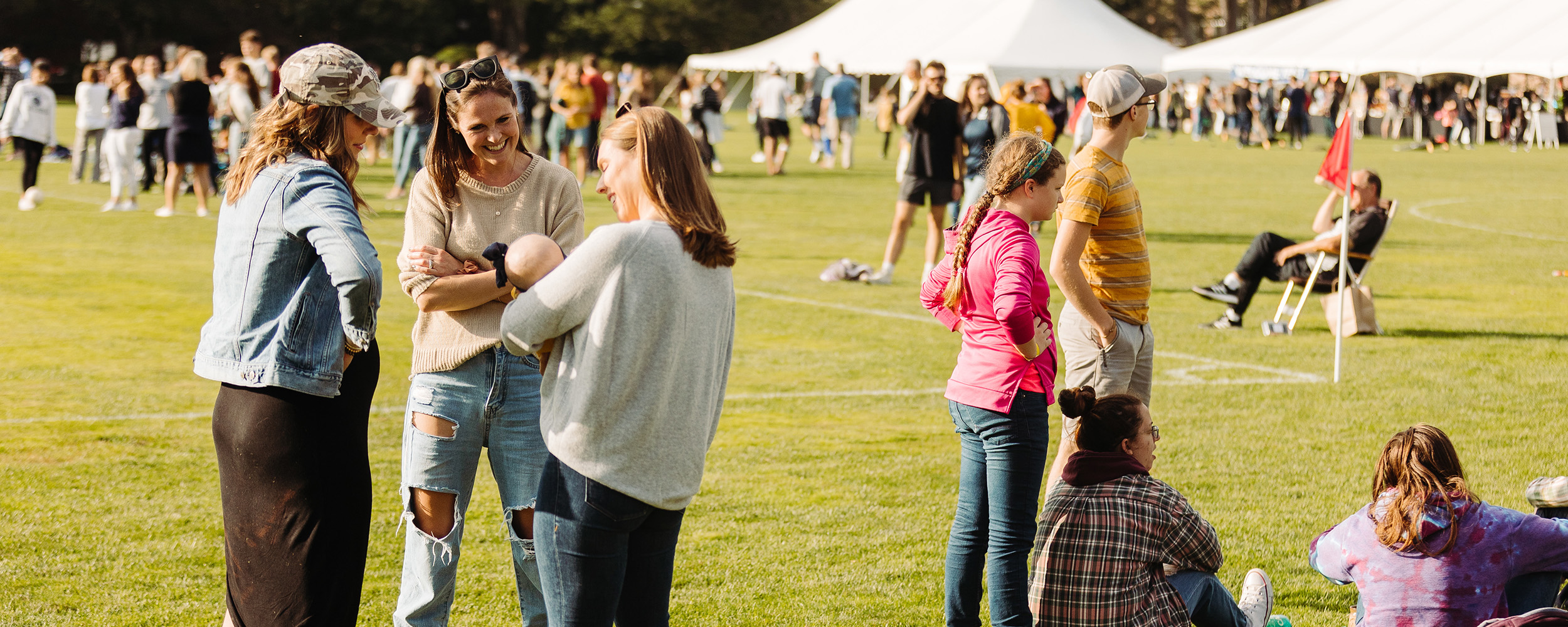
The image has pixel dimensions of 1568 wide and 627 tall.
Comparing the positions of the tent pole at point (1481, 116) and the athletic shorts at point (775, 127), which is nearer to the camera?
the athletic shorts at point (775, 127)

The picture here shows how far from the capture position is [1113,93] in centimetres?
486

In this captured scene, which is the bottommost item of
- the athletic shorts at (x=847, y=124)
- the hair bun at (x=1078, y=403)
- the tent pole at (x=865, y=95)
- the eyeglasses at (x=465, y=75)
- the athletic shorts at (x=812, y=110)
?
the hair bun at (x=1078, y=403)

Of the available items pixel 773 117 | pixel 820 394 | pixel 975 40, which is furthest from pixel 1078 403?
pixel 975 40

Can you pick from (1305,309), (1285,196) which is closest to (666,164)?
(1305,309)

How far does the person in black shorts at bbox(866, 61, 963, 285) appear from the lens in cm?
1253

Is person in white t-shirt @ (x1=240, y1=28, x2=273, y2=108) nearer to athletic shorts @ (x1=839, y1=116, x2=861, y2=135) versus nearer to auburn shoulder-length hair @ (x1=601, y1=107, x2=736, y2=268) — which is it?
athletic shorts @ (x1=839, y1=116, x2=861, y2=135)

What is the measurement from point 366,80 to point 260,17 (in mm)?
65885

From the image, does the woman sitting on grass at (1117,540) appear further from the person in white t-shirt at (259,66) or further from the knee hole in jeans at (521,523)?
the person in white t-shirt at (259,66)

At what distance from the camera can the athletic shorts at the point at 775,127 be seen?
86.6 ft

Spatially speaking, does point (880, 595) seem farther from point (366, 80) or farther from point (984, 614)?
point (366, 80)

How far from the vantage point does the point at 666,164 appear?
295cm

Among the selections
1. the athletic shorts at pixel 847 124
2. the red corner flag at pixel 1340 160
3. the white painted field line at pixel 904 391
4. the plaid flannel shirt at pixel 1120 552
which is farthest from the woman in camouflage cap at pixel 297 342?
the athletic shorts at pixel 847 124

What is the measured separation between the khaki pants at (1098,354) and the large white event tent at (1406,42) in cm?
2887

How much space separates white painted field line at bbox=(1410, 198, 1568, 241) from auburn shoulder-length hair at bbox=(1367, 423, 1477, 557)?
15.7 metres
